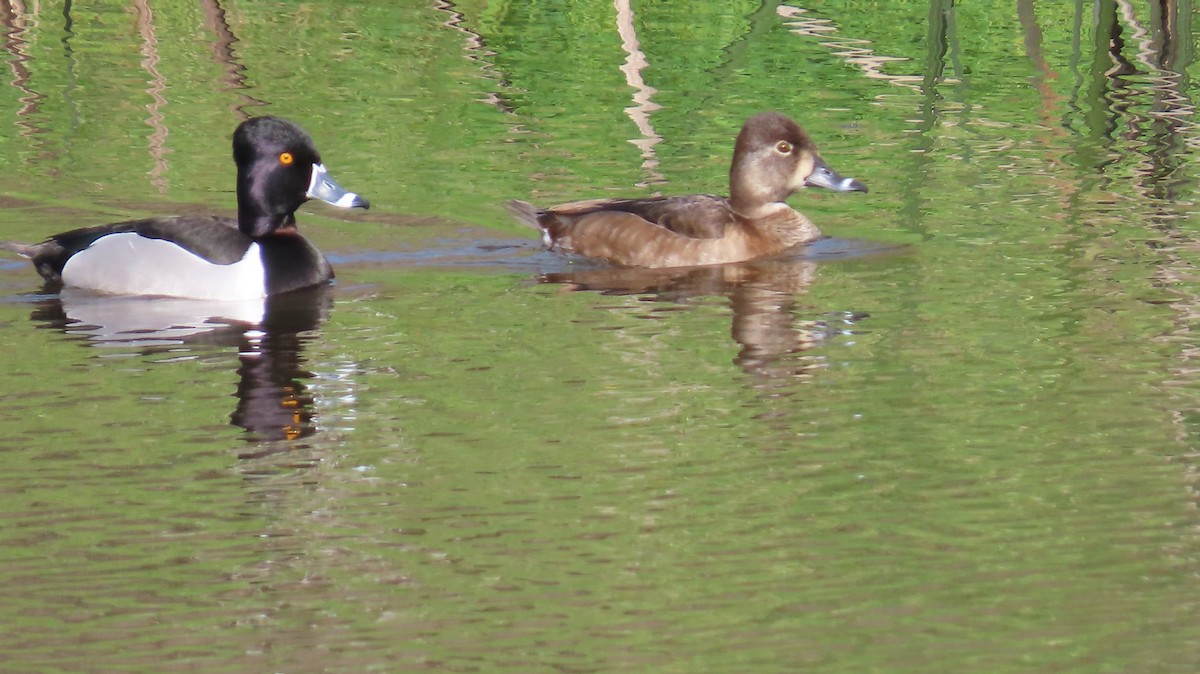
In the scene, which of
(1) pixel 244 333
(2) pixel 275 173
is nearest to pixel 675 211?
(2) pixel 275 173

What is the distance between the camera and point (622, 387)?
764 cm

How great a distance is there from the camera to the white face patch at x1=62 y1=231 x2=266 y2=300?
10.3 metres

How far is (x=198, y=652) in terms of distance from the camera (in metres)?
4.83

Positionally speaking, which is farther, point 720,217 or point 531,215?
point 531,215

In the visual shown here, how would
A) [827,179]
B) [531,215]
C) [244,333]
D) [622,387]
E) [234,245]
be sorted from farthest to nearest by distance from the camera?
[827,179] → [531,215] → [234,245] → [244,333] → [622,387]

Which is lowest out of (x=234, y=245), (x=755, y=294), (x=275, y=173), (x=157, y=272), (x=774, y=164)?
(x=755, y=294)

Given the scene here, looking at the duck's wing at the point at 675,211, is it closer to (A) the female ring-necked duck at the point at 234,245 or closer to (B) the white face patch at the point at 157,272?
(A) the female ring-necked duck at the point at 234,245

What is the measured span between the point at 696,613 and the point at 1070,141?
903 cm

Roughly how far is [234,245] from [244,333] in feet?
4.67

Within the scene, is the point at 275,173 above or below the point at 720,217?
above

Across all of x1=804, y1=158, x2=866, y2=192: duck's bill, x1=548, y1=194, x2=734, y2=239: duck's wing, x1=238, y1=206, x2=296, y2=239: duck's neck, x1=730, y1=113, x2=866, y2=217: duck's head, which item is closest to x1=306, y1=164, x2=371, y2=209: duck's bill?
x1=238, y1=206, x2=296, y2=239: duck's neck

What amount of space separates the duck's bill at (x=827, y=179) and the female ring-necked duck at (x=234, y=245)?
2.83 meters

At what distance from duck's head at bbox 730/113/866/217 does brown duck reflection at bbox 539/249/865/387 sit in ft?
2.15

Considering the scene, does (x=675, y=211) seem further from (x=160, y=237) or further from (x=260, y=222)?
(x=160, y=237)
